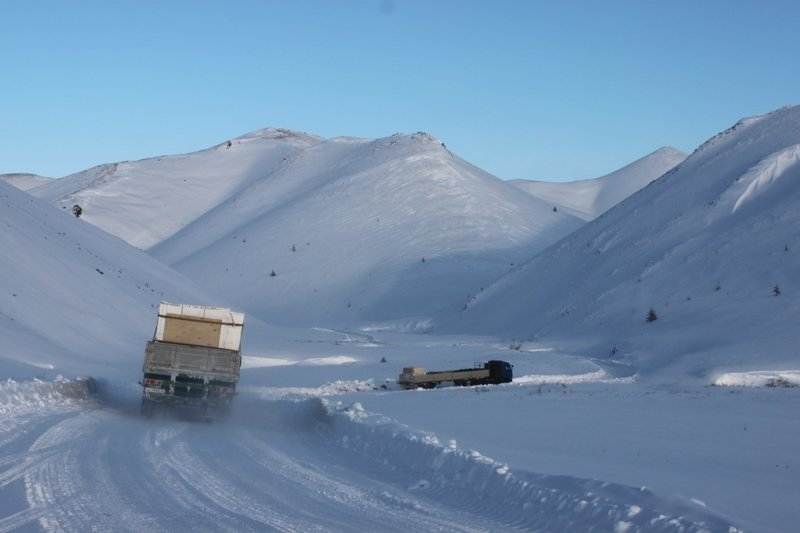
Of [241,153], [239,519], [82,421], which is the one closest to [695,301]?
[82,421]

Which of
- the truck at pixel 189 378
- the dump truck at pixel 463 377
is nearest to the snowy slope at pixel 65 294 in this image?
the truck at pixel 189 378

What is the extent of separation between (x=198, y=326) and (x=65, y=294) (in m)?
20.2

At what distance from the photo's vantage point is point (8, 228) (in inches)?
1905

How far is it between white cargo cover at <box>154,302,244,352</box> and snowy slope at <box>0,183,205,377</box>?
13.0 ft

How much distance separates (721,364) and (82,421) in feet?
67.7

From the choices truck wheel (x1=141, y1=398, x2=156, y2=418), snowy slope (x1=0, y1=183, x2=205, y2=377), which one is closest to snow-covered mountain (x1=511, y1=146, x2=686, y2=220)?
snowy slope (x1=0, y1=183, x2=205, y2=377)

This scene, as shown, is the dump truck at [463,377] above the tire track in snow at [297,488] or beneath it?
above

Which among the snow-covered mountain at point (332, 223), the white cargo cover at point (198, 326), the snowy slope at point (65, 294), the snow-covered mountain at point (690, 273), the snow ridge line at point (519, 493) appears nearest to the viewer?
the snow ridge line at point (519, 493)

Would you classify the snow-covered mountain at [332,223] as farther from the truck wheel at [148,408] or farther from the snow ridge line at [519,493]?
the snow ridge line at [519,493]

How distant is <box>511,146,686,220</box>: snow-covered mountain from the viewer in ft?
552

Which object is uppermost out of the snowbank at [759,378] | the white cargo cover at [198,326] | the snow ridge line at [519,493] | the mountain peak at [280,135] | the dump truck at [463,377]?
the mountain peak at [280,135]

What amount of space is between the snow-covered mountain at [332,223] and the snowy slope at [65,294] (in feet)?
75.9

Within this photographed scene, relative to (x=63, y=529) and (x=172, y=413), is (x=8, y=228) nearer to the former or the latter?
(x=172, y=413)

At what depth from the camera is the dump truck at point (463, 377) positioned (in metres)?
33.0
